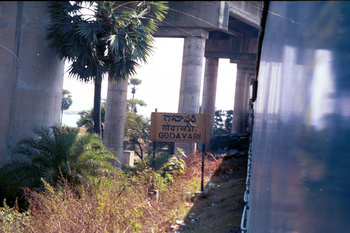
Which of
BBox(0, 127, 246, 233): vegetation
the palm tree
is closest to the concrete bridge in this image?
the palm tree

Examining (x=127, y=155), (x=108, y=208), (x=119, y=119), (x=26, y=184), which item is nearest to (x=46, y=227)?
(x=108, y=208)

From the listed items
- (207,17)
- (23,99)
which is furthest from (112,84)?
(23,99)

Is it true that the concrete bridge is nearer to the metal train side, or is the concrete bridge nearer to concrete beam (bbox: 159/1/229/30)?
concrete beam (bbox: 159/1/229/30)

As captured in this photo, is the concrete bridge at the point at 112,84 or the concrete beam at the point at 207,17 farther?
the concrete beam at the point at 207,17

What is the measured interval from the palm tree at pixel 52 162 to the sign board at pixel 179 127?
2.59m

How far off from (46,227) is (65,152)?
4.47 m

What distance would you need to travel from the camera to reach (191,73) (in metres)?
20.7

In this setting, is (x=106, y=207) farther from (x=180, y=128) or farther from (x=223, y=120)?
(x=223, y=120)

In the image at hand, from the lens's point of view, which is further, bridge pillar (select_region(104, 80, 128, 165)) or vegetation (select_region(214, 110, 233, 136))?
vegetation (select_region(214, 110, 233, 136))

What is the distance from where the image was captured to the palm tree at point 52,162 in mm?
9172

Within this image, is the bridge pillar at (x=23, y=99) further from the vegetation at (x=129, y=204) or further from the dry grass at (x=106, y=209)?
the dry grass at (x=106, y=209)

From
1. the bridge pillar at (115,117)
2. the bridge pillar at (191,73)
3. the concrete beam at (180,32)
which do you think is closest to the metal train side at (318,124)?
the bridge pillar at (115,117)

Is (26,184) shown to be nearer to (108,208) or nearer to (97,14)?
(108,208)

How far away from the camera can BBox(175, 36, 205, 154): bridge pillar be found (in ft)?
67.6
